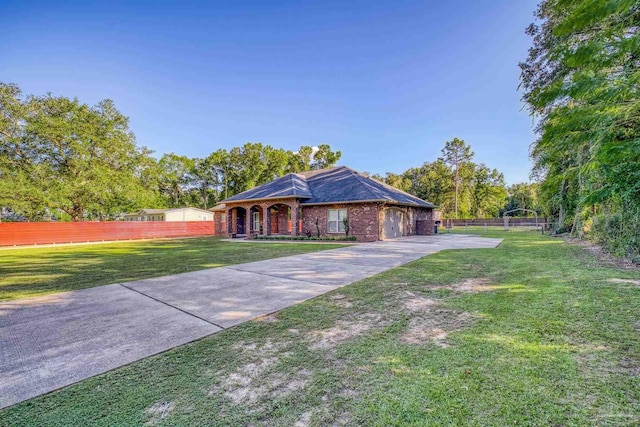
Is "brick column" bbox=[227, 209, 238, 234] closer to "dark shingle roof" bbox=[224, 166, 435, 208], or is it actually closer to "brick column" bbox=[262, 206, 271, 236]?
"dark shingle roof" bbox=[224, 166, 435, 208]

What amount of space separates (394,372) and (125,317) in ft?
13.5

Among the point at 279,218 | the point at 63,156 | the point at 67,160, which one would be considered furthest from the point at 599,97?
the point at 63,156

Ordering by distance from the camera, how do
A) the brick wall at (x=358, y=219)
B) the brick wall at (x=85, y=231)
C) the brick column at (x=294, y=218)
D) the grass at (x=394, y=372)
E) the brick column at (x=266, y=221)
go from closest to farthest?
1. the grass at (x=394, y=372)
2. the brick wall at (x=358, y=219)
3. the brick column at (x=294, y=218)
4. the brick wall at (x=85, y=231)
5. the brick column at (x=266, y=221)

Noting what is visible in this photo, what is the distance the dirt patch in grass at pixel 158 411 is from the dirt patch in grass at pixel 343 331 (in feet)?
4.86

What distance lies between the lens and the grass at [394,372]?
6.66ft

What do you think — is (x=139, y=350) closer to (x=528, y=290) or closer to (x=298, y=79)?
(x=528, y=290)

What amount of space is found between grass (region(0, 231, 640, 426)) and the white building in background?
110 ft

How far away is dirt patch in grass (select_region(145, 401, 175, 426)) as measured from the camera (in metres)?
2.04

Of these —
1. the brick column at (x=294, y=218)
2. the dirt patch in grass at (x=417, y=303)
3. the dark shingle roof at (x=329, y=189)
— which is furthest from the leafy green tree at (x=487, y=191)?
the dirt patch in grass at (x=417, y=303)

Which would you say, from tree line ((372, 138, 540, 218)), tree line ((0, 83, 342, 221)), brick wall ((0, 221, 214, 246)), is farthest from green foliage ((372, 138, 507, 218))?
tree line ((0, 83, 342, 221))

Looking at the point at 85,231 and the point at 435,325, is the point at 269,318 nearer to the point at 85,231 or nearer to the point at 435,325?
the point at 435,325

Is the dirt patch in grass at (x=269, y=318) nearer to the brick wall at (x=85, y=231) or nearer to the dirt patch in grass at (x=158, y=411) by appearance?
the dirt patch in grass at (x=158, y=411)

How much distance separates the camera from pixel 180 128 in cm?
2902

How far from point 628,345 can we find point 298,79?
2028 centimetres
